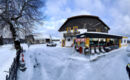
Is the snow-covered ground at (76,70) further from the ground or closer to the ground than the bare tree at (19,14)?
closer to the ground

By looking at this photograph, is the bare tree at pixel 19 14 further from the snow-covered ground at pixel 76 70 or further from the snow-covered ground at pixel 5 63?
the snow-covered ground at pixel 76 70

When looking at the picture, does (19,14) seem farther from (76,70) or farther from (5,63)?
(76,70)

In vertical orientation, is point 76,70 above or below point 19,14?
below

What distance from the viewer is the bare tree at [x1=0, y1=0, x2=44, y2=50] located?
1046 cm

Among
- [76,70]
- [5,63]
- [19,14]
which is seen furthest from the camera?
[19,14]

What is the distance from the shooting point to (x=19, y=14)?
11500 millimetres

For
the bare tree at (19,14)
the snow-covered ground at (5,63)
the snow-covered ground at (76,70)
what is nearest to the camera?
the snow-covered ground at (5,63)

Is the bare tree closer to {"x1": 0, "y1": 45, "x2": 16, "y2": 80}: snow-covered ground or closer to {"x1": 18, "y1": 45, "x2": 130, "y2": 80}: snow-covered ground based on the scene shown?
{"x1": 0, "y1": 45, "x2": 16, "y2": 80}: snow-covered ground

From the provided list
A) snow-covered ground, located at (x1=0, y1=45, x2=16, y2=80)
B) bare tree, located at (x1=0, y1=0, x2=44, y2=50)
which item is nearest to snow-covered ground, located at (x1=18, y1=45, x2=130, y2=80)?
snow-covered ground, located at (x1=0, y1=45, x2=16, y2=80)

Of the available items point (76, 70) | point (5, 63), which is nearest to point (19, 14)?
point (5, 63)

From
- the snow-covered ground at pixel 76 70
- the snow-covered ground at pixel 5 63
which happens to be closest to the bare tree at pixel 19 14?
the snow-covered ground at pixel 5 63

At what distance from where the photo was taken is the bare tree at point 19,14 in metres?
10.5

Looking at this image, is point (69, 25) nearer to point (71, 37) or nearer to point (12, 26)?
point (71, 37)

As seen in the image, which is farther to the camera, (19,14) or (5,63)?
(19,14)
